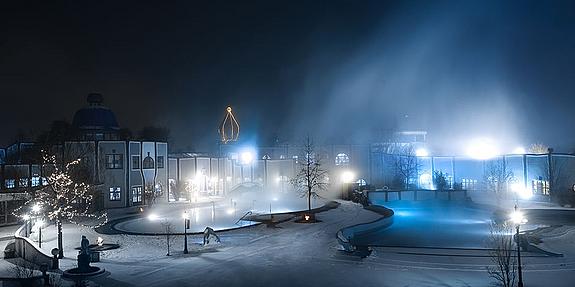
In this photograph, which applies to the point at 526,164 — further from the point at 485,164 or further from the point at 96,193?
the point at 96,193

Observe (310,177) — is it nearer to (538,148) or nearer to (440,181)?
(440,181)

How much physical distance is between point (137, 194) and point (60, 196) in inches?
1208

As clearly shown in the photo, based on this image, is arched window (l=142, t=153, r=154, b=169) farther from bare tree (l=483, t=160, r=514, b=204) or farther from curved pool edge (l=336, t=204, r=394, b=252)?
bare tree (l=483, t=160, r=514, b=204)

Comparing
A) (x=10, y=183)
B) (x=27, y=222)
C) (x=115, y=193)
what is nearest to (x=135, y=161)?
(x=115, y=193)

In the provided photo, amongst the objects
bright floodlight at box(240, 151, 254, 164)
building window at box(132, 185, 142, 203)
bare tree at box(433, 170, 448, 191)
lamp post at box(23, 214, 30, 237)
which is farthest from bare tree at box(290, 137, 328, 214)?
lamp post at box(23, 214, 30, 237)

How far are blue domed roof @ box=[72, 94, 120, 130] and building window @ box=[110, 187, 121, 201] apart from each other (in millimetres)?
18810

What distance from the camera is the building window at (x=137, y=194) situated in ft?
185

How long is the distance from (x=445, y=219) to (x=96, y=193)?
36.0 metres

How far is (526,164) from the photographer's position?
180ft

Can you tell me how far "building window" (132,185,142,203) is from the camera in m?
56.4

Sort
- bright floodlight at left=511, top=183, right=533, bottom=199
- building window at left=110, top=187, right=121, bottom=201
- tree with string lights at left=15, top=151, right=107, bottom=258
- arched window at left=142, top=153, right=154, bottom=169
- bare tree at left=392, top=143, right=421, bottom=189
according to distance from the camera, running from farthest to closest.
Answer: bare tree at left=392, top=143, right=421, bottom=189
arched window at left=142, top=153, right=154, bottom=169
building window at left=110, top=187, right=121, bottom=201
bright floodlight at left=511, top=183, right=533, bottom=199
tree with string lights at left=15, top=151, right=107, bottom=258

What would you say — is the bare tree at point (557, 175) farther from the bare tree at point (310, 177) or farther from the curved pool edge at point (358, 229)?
the bare tree at point (310, 177)

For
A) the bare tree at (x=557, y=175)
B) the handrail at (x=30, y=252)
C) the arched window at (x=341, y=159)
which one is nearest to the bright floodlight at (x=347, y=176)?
the arched window at (x=341, y=159)

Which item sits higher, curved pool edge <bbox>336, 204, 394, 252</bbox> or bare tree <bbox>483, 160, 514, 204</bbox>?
bare tree <bbox>483, 160, 514, 204</bbox>
